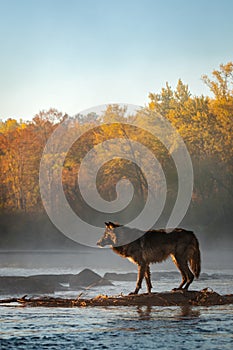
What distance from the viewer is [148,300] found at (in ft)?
51.9

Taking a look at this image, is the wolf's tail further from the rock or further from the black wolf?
the rock

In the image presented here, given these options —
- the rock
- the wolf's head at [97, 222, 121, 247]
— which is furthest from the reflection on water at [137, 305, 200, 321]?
the rock

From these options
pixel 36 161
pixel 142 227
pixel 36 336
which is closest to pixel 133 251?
pixel 36 336

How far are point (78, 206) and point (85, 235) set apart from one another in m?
3.62

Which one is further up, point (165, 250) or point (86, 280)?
point (165, 250)

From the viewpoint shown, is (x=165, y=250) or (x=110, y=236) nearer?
(x=165, y=250)

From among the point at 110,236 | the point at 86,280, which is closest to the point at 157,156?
the point at 86,280

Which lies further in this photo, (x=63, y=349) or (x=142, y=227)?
(x=142, y=227)

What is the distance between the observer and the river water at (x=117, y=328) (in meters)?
11.7

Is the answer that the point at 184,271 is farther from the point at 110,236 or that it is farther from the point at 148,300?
the point at 110,236

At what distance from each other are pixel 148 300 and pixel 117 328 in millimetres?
2800

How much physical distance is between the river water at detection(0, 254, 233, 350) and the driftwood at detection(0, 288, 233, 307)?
31 centimetres

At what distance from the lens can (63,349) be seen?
11.3 meters

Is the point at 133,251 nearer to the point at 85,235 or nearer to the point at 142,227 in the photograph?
the point at 142,227
